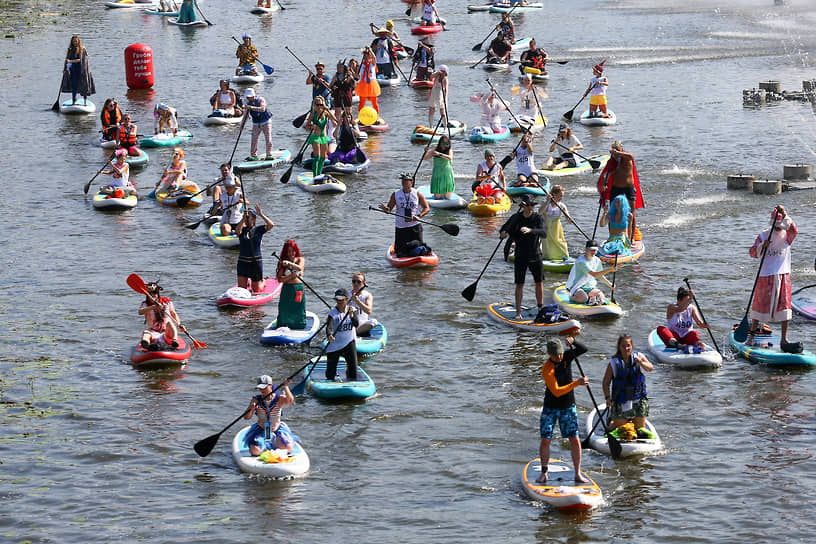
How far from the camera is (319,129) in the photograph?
3166 cm

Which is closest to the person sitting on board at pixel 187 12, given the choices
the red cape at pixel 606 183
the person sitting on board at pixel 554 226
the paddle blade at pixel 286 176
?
the paddle blade at pixel 286 176

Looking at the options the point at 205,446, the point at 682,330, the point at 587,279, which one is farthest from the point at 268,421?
the point at 587,279

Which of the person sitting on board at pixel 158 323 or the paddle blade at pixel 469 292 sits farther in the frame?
the paddle blade at pixel 469 292

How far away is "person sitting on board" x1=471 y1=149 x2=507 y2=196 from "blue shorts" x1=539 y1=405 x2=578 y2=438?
13.7 m

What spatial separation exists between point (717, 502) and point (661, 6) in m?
57.9

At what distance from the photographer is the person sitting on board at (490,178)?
29.1 m

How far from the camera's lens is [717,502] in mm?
15867

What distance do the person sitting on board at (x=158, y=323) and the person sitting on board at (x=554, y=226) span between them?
7930mm

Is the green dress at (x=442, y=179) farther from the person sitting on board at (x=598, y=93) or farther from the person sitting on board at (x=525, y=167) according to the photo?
the person sitting on board at (x=598, y=93)

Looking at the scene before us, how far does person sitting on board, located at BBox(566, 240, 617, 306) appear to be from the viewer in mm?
22531

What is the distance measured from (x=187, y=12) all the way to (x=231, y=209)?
36.8 m

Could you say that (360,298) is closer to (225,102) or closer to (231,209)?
(231,209)

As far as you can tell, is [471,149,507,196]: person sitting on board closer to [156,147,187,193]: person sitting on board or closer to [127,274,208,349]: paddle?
[156,147,187,193]: person sitting on board

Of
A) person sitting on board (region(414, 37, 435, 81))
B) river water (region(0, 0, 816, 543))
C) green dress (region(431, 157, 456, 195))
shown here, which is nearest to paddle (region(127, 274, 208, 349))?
river water (region(0, 0, 816, 543))
